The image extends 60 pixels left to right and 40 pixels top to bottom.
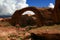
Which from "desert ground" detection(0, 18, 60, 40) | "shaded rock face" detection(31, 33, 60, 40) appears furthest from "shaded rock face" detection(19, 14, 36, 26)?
"shaded rock face" detection(31, 33, 60, 40)

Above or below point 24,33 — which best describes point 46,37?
below

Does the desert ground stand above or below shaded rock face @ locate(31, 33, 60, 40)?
above

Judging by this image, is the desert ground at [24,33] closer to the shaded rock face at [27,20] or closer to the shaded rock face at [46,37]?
the shaded rock face at [46,37]

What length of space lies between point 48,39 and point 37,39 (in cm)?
68

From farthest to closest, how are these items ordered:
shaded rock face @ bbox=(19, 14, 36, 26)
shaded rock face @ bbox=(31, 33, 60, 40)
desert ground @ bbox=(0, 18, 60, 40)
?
shaded rock face @ bbox=(19, 14, 36, 26) → desert ground @ bbox=(0, 18, 60, 40) → shaded rock face @ bbox=(31, 33, 60, 40)

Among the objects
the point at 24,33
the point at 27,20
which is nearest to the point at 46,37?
the point at 24,33

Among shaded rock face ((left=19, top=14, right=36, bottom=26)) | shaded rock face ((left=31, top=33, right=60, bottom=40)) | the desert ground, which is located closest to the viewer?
shaded rock face ((left=31, top=33, right=60, bottom=40))

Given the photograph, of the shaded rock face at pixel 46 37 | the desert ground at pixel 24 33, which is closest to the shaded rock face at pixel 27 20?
the desert ground at pixel 24 33

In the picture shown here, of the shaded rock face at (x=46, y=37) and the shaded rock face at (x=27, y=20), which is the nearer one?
the shaded rock face at (x=46, y=37)

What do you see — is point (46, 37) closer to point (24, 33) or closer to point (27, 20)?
point (24, 33)

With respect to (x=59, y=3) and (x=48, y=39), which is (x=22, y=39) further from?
(x=59, y=3)

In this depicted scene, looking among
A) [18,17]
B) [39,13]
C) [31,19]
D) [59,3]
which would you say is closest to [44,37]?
[59,3]

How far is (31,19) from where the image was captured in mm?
35688

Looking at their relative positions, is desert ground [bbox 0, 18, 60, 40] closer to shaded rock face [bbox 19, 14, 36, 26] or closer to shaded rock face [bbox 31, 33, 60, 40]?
shaded rock face [bbox 31, 33, 60, 40]
